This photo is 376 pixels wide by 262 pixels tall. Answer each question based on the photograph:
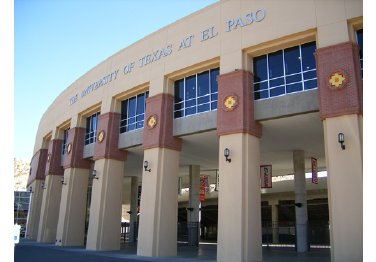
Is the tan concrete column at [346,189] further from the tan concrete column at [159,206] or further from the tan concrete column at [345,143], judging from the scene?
the tan concrete column at [159,206]

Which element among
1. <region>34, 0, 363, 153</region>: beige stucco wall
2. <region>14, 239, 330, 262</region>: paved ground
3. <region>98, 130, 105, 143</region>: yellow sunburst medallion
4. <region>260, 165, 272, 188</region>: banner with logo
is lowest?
<region>14, 239, 330, 262</region>: paved ground

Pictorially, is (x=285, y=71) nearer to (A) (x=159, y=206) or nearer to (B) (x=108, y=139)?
(A) (x=159, y=206)

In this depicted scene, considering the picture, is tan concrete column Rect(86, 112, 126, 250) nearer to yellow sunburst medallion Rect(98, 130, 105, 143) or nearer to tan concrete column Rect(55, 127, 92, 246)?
yellow sunburst medallion Rect(98, 130, 105, 143)

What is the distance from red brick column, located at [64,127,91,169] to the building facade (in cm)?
8

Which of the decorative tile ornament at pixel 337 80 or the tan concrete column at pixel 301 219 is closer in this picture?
the decorative tile ornament at pixel 337 80

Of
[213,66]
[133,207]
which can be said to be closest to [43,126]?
[133,207]

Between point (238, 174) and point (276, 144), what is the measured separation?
18.6ft

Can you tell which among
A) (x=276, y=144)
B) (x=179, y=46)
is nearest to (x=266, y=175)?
(x=276, y=144)

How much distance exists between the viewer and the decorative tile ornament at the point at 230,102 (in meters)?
16.5

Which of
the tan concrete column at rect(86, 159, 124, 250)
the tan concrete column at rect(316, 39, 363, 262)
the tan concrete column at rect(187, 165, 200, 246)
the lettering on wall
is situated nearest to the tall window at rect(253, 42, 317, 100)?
the tan concrete column at rect(316, 39, 363, 262)

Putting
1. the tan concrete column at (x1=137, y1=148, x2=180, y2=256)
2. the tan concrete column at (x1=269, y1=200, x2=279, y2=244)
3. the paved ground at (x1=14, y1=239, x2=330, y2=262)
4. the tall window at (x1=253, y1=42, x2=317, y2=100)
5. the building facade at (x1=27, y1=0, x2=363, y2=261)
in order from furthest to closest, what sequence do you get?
1. the tan concrete column at (x1=269, y1=200, x2=279, y2=244)
2. the tan concrete column at (x1=137, y1=148, x2=180, y2=256)
3. the paved ground at (x1=14, y1=239, x2=330, y2=262)
4. the tall window at (x1=253, y1=42, x2=317, y2=100)
5. the building facade at (x1=27, y1=0, x2=363, y2=261)

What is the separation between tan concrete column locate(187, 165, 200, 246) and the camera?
25.8 metres

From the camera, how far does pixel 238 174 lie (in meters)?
15.7

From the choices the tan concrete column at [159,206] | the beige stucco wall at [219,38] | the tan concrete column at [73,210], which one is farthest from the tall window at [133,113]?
the tan concrete column at [73,210]
